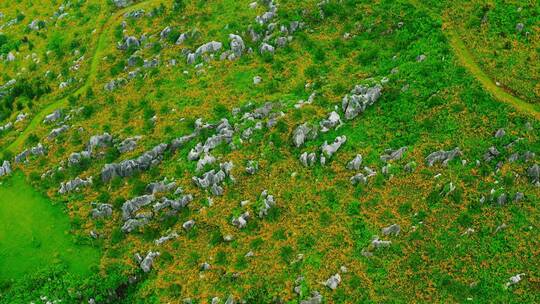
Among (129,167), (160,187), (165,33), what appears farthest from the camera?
(165,33)

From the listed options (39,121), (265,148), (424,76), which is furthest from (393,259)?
(39,121)

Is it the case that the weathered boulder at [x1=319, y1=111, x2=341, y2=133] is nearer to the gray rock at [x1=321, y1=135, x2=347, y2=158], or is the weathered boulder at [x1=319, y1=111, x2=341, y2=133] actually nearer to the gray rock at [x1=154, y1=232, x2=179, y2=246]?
the gray rock at [x1=321, y1=135, x2=347, y2=158]

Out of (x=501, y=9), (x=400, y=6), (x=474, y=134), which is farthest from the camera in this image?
(x=400, y=6)

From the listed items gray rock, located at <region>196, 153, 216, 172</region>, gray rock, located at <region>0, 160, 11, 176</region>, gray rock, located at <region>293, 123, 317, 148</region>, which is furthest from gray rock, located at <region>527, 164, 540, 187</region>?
gray rock, located at <region>0, 160, 11, 176</region>

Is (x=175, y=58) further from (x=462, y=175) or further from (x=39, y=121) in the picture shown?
(x=462, y=175)

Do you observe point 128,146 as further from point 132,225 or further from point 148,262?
point 148,262

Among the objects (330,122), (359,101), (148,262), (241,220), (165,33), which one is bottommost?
(148,262)

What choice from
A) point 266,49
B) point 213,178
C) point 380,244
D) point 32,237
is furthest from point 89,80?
point 380,244

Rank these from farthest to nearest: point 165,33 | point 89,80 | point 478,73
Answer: point 165,33, point 89,80, point 478,73
